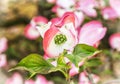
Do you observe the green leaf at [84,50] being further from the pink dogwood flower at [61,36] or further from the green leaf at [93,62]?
the green leaf at [93,62]

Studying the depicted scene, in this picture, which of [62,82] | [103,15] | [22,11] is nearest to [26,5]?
[22,11]

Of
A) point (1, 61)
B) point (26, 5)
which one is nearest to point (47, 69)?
point (1, 61)

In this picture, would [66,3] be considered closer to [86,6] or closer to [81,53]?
[86,6]

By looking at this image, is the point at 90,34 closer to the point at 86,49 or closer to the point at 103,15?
the point at 86,49

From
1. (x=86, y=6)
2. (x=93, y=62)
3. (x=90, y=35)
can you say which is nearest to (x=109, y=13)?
(x=86, y=6)

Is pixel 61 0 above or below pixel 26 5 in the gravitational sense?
below

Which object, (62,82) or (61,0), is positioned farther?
(62,82)

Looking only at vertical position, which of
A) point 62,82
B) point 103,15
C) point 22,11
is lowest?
point 62,82

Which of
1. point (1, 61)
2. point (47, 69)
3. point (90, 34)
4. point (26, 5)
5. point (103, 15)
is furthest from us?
point (26, 5)

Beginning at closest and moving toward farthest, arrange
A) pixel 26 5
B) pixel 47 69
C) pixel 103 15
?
1. pixel 47 69
2. pixel 103 15
3. pixel 26 5
